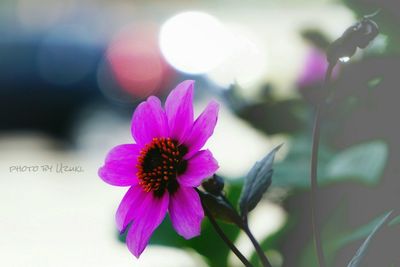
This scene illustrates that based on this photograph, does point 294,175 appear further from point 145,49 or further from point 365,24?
point 145,49

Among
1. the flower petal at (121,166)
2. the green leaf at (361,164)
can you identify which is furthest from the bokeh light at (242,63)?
the flower petal at (121,166)

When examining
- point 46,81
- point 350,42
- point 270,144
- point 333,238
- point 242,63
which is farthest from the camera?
point 46,81

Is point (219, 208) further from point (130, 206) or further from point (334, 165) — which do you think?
point (334, 165)

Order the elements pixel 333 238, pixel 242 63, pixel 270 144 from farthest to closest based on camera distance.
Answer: pixel 242 63
pixel 270 144
pixel 333 238

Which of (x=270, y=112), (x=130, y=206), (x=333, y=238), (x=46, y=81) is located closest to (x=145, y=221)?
(x=130, y=206)

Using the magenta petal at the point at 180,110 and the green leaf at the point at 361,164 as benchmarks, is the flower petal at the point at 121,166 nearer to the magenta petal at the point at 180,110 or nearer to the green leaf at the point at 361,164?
the magenta petal at the point at 180,110
